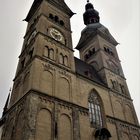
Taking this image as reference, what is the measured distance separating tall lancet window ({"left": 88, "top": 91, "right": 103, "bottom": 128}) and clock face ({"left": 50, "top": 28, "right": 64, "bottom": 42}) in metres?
8.11

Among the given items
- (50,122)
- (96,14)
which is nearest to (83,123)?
(50,122)

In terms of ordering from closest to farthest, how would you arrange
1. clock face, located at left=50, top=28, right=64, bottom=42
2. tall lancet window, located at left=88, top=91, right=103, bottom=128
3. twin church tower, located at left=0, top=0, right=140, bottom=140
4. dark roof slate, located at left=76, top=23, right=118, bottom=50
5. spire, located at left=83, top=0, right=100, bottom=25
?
twin church tower, located at left=0, top=0, right=140, bottom=140
tall lancet window, located at left=88, top=91, right=103, bottom=128
clock face, located at left=50, top=28, right=64, bottom=42
dark roof slate, located at left=76, top=23, right=118, bottom=50
spire, located at left=83, top=0, right=100, bottom=25

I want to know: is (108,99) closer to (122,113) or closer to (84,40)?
(122,113)

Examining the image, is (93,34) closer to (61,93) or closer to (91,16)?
(91,16)

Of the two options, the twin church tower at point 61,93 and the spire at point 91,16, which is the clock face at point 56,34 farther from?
the spire at point 91,16

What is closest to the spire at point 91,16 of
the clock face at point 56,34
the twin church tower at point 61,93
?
the twin church tower at point 61,93

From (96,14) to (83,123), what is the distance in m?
26.5

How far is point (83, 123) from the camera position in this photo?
19234 mm

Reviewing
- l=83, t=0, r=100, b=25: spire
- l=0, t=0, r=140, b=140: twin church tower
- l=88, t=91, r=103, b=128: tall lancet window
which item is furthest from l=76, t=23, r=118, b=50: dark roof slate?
l=88, t=91, r=103, b=128: tall lancet window

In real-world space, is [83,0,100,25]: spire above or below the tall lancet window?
above

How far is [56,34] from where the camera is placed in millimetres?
25344

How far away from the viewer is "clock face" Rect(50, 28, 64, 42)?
975 inches

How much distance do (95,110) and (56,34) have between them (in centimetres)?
1082

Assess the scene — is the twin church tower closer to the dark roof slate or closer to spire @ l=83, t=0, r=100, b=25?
the dark roof slate
